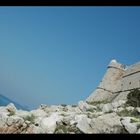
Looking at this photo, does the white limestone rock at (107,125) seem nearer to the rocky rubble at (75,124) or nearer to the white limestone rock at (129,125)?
the rocky rubble at (75,124)

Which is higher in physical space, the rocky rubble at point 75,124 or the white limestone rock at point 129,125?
the rocky rubble at point 75,124

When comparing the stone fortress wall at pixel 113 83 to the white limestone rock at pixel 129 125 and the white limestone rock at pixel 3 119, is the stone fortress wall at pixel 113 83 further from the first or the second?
the white limestone rock at pixel 129 125

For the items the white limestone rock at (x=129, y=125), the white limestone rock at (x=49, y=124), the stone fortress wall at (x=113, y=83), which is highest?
the stone fortress wall at (x=113, y=83)

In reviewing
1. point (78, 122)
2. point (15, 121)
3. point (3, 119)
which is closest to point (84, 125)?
point (78, 122)

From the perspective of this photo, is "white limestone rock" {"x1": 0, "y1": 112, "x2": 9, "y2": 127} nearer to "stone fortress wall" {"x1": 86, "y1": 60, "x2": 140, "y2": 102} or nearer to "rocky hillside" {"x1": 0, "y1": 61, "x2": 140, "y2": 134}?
"rocky hillside" {"x1": 0, "y1": 61, "x2": 140, "y2": 134}

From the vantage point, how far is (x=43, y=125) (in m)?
15.2

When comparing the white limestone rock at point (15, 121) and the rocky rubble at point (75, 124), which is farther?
the white limestone rock at point (15, 121)

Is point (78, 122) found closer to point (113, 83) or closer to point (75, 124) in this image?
point (75, 124)

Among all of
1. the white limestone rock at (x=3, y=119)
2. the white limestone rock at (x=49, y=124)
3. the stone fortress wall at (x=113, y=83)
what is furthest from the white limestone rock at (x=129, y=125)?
the stone fortress wall at (x=113, y=83)

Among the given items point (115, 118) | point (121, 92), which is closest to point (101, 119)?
point (115, 118)

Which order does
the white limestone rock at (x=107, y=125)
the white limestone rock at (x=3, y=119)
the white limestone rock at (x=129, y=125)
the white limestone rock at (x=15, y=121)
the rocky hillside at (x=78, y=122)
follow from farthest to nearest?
the white limestone rock at (x=3, y=119)
the white limestone rock at (x=15, y=121)
the rocky hillside at (x=78, y=122)
the white limestone rock at (x=107, y=125)
the white limestone rock at (x=129, y=125)

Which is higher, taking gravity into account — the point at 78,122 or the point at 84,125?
the point at 78,122

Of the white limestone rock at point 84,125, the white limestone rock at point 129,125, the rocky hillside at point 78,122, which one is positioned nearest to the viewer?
the white limestone rock at point 129,125
